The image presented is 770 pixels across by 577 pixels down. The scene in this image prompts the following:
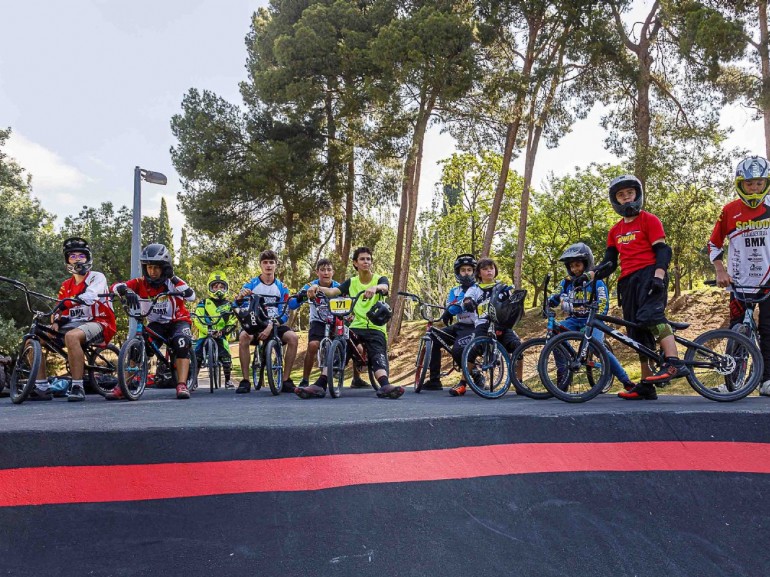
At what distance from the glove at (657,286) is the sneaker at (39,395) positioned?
6323 millimetres

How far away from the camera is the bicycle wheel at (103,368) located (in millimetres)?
7031

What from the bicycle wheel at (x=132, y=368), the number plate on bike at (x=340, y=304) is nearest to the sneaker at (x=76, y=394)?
the bicycle wheel at (x=132, y=368)

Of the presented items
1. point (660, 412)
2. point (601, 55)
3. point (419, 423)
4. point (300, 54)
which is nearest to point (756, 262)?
point (660, 412)

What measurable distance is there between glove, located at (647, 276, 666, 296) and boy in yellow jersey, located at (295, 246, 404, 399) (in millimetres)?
2812

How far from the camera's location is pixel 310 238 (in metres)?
29.2

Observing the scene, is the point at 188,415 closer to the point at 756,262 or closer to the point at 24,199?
the point at 756,262

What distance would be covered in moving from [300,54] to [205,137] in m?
6.33

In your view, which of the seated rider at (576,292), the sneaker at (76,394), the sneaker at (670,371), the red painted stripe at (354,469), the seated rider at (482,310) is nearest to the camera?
the red painted stripe at (354,469)

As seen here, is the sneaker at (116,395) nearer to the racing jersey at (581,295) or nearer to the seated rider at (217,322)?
the seated rider at (217,322)

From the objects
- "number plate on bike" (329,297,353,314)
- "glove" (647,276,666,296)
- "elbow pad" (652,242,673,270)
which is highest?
"elbow pad" (652,242,673,270)

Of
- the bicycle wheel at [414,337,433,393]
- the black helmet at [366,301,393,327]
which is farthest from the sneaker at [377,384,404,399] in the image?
the bicycle wheel at [414,337,433,393]

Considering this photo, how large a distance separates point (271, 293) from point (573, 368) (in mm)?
4256

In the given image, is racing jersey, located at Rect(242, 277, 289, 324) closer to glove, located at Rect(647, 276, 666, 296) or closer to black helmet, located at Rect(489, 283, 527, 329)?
black helmet, located at Rect(489, 283, 527, 329)

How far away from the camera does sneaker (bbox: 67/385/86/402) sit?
6465mm
